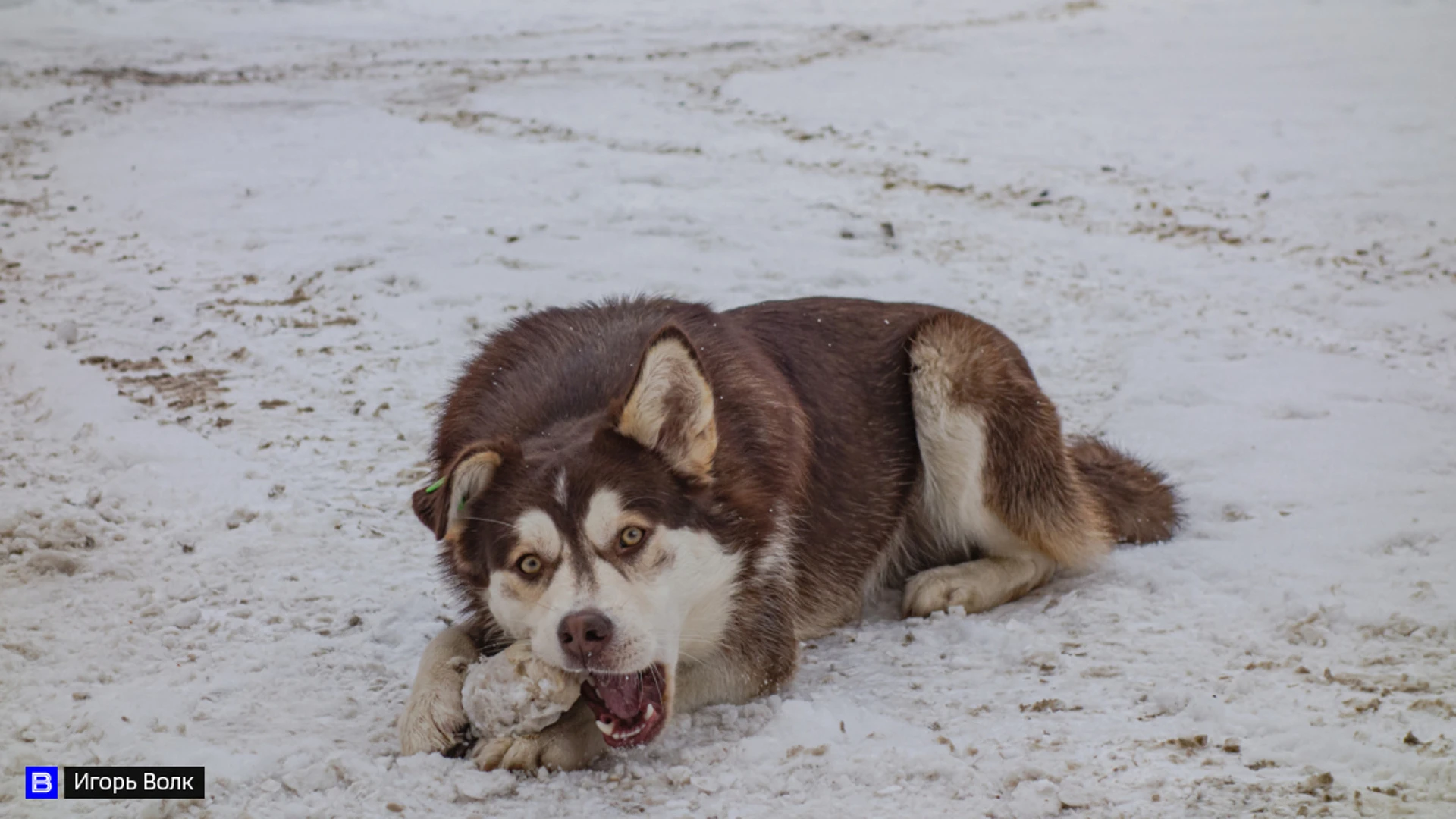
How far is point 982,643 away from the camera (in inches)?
156

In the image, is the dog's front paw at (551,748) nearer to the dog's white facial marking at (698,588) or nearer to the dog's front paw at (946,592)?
the dog's white facial marking at (698,588)

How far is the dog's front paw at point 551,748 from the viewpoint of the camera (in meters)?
3.20

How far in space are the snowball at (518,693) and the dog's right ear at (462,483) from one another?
15.2 inches

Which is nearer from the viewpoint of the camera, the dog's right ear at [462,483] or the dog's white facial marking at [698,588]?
the dog's right ear at [462,483]

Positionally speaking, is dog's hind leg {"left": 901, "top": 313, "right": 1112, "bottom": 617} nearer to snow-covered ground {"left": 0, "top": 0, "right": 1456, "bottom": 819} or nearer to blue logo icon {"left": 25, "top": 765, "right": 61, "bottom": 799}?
snow-covered ground {"left": 0, "top": 0, "right": 1456, "bottom": 819}

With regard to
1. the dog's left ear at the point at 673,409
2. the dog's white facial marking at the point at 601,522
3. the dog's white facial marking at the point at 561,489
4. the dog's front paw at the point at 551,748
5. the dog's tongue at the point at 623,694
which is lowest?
the dog's front paw at the point at 551,748

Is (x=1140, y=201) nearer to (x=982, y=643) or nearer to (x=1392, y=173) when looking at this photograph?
(x=1392, y=173)

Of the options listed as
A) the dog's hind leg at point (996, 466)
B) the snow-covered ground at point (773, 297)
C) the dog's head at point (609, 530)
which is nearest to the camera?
the dog's head at point (609, 530)

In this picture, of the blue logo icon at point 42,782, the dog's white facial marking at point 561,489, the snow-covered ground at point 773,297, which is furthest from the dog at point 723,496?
the blue logo icon at point 42,782

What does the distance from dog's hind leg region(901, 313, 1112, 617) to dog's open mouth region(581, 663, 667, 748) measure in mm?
1442

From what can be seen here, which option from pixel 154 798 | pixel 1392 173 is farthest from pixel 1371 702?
pixel 1392 173

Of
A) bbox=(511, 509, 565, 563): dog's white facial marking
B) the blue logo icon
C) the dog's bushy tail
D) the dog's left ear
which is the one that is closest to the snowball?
bbox=(511, 509, 565, 563): dog's white facial marking

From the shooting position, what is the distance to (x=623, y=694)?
3.25 meters

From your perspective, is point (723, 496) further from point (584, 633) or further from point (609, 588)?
point (584, 633)
